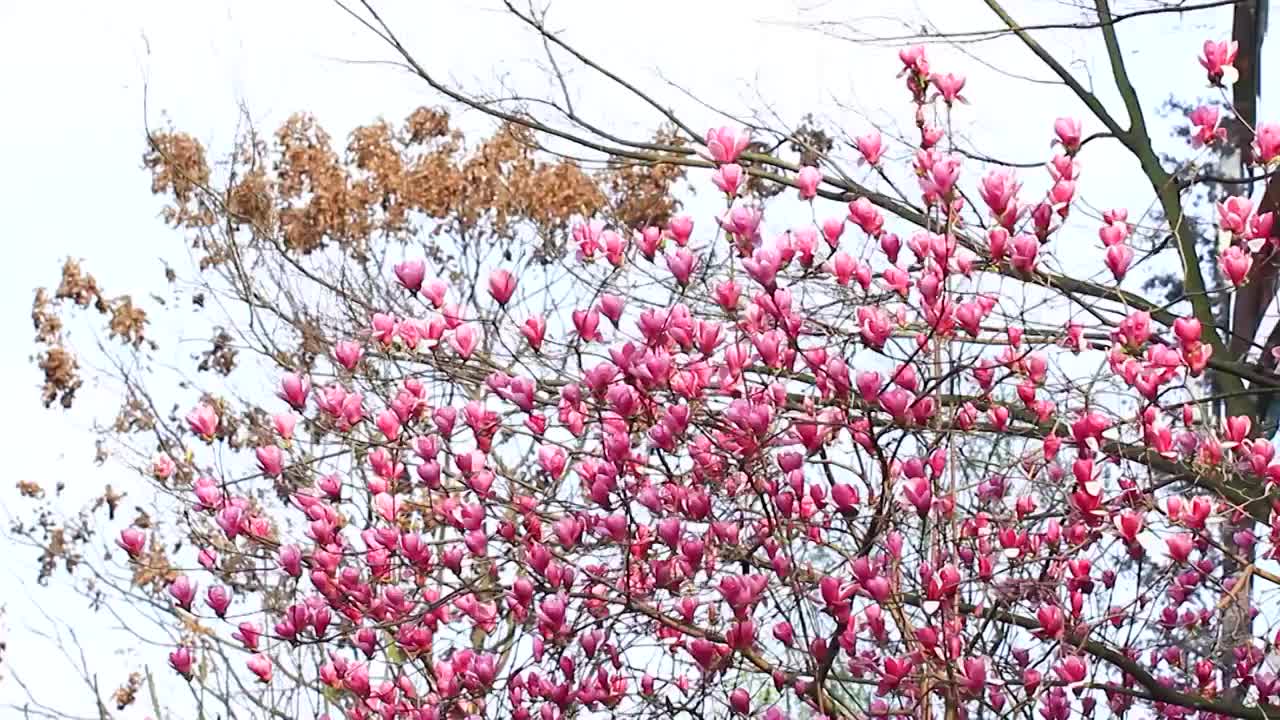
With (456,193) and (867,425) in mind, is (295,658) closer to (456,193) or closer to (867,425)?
(456,193)

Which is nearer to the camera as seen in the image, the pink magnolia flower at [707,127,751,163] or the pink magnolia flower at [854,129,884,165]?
the pink magnolia flower at [707,127,751,163]

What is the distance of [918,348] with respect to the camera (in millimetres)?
3279

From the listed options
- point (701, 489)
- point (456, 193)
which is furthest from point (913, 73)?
point (456, 193)

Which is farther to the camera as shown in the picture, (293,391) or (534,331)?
(293,391)

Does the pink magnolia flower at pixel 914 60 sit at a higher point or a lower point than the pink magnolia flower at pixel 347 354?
higher

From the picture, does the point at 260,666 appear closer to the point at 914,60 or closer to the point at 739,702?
the point at 739,702

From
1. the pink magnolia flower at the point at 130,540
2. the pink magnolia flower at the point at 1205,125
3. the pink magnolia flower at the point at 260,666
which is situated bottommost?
the pink magnolia flower at the point at 260,666

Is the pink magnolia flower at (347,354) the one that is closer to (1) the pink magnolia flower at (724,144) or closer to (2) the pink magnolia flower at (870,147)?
(1) the pink magnolia flower at (724,144)

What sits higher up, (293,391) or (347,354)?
(347,354)

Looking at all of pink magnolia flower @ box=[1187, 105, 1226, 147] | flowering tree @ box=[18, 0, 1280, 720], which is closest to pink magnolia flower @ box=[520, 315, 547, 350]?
flowering tree @ box=[18, 0, 1280, 720]

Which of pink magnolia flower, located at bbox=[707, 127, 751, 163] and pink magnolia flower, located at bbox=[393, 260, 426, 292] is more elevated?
pink magnolia flower, located at bbox=[707, 127, 751, 163]

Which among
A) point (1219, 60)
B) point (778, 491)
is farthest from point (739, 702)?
point (1219, 60)

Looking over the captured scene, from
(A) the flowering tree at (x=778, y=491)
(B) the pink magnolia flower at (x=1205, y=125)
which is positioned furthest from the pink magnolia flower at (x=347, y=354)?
(B) the pink magnolia flower at (x=1205, y=125)

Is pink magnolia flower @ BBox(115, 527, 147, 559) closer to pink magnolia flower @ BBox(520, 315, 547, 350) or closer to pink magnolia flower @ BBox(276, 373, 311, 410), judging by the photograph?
pink magnolia flower @ BBox(276, 373, 311, 410)
